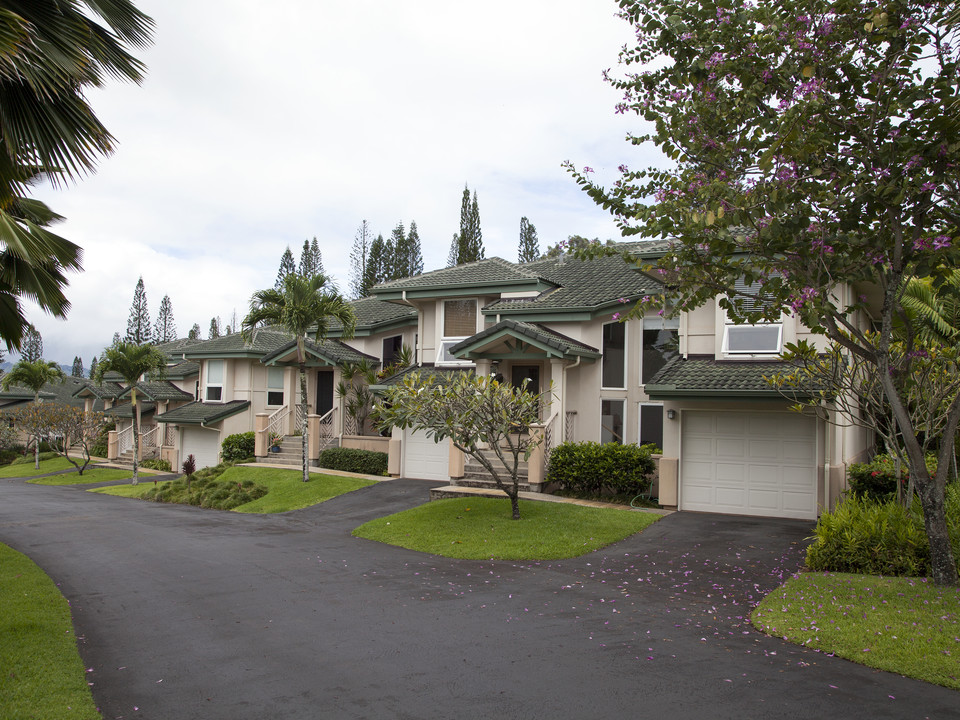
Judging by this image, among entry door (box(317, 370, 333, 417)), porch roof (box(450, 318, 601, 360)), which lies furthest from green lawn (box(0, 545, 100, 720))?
entry door (box(317, 370, 333, 417))

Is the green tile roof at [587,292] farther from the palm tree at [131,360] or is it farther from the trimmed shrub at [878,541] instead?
the palm tree at [131,360]

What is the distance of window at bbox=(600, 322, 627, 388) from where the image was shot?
1948 cm

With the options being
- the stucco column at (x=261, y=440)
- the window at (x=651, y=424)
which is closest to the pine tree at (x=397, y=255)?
the stucco column at (x=261, y=440)

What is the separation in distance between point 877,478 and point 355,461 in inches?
600

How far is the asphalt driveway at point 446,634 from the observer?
5.86 meters

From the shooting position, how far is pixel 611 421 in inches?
768

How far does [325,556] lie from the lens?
1236 centimetres

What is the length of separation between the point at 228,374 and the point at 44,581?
22454mm

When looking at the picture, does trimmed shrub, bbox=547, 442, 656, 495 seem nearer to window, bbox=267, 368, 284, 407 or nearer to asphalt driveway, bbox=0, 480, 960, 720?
asphalt driveway, bbox=0, 480, 960, 720

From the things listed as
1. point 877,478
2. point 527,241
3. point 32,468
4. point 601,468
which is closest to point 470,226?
point 527,241

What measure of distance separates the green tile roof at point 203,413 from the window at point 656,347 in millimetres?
18608

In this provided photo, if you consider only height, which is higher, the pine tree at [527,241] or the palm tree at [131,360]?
the pine tree at [527,241]

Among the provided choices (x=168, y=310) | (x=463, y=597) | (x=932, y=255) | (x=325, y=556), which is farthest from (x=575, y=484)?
(x=168, y=310)

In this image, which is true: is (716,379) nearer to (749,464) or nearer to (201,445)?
(749,464)
